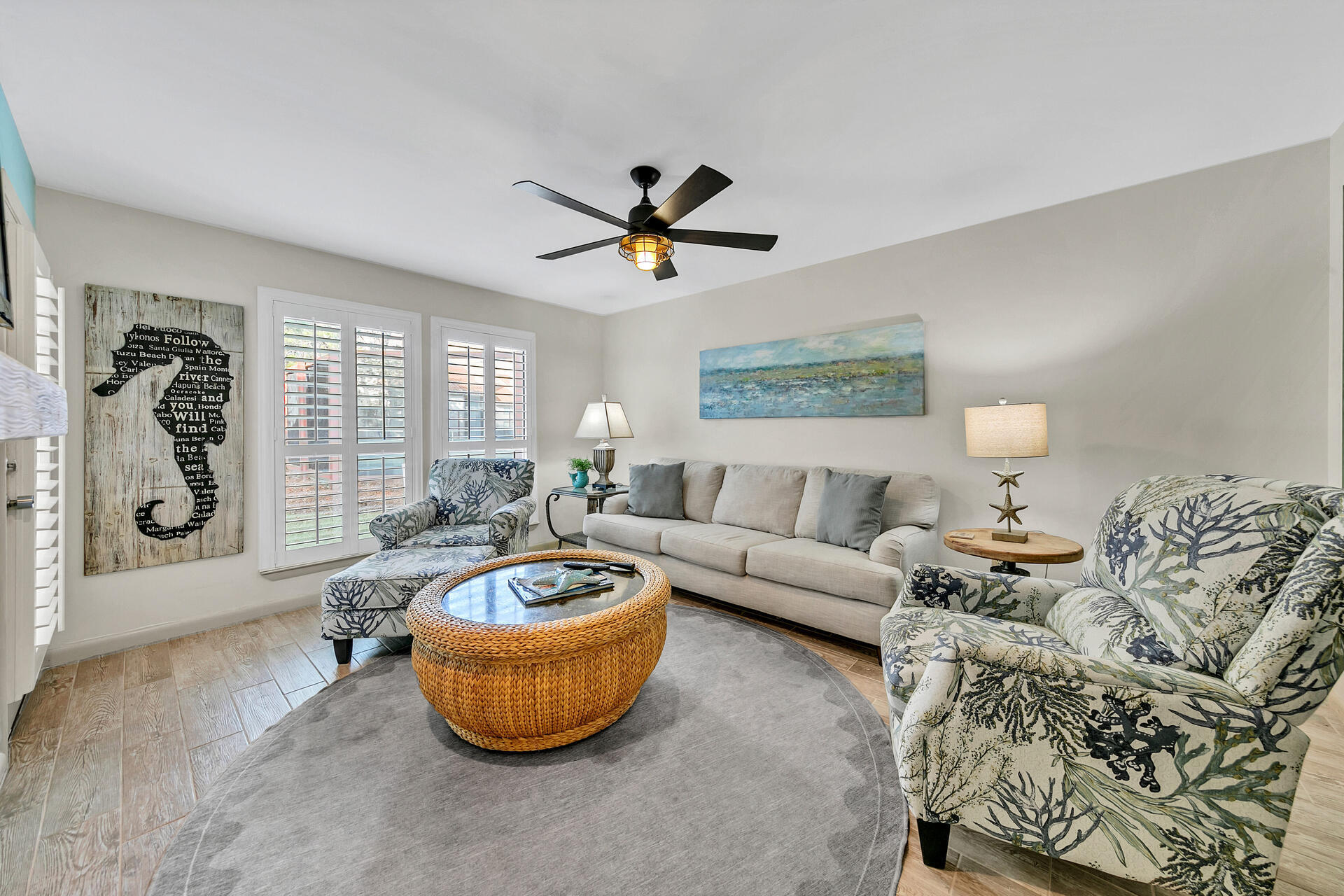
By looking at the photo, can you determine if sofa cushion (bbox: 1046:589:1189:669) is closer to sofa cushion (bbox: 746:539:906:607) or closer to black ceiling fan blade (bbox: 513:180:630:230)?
sofa cushion (bbox: 746:539:906:607)

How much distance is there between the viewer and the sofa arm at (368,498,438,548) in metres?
2.92

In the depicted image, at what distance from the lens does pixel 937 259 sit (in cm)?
313

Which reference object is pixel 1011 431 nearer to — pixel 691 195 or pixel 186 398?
pixel 691 195

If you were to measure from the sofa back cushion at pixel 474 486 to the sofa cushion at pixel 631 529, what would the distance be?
667mm

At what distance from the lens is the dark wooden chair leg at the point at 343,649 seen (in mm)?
2457

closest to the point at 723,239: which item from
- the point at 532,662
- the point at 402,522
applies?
the point at 532,662

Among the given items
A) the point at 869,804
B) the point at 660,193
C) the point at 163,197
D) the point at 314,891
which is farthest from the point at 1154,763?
the point at 163,197

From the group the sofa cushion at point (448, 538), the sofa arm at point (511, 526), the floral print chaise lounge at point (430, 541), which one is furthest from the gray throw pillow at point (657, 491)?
the sofa cushion at point (448, 538)

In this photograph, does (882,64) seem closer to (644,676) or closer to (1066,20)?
(1066,20)

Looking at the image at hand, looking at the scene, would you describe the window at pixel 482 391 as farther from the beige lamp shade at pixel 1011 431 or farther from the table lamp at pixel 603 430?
the beige lamp shade at pixel 1011 431

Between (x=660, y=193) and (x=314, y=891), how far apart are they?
284cm

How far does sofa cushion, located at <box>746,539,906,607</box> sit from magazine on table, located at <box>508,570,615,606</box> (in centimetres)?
115

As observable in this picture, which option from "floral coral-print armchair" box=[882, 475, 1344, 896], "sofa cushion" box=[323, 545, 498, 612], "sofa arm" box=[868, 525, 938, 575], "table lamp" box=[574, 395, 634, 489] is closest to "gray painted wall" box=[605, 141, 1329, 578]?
"sofa arm" box=[868, 525, 938, 575]

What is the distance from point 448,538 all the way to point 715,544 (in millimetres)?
1631
